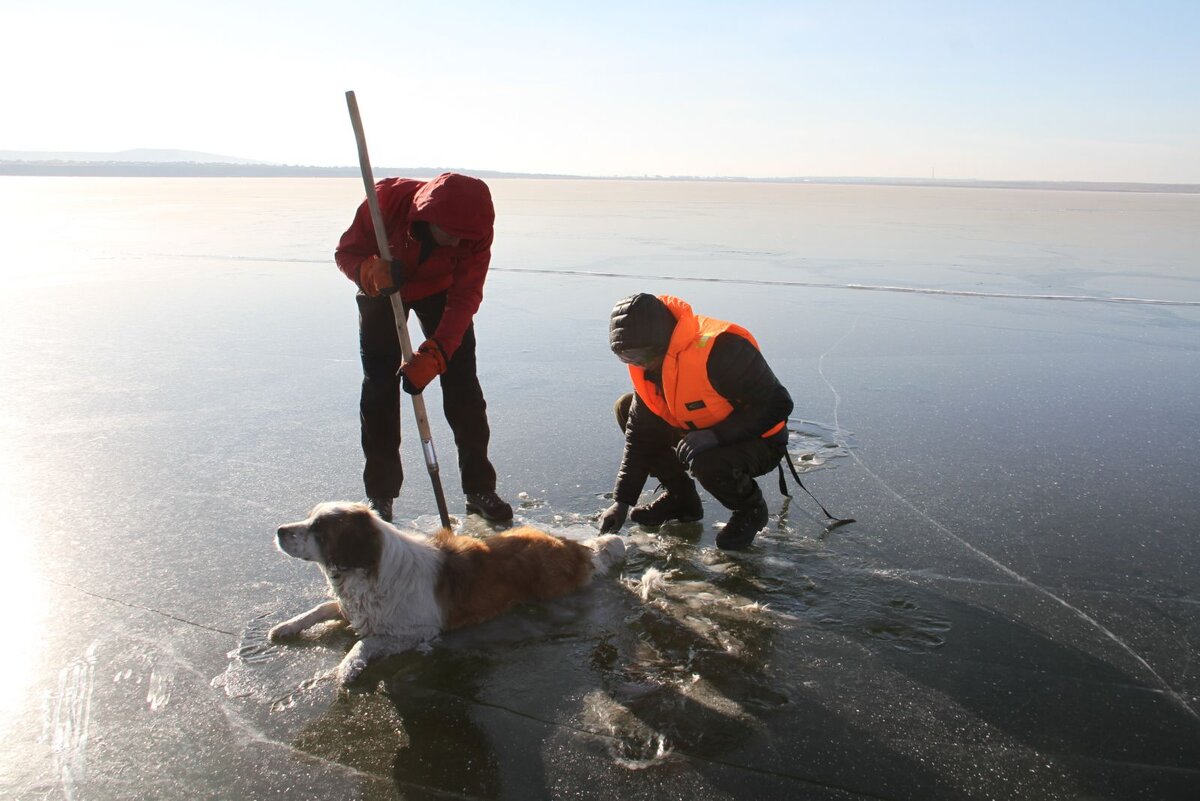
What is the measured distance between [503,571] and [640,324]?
1.28 metres

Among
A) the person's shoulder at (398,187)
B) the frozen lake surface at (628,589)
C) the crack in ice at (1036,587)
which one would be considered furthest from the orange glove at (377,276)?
the crack in ice at (1036,587)

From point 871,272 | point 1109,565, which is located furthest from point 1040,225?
point 1109,565

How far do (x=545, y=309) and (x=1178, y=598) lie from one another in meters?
7.62

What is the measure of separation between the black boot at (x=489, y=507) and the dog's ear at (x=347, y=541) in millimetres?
1238

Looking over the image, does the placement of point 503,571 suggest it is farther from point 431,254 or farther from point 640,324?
point 431,254

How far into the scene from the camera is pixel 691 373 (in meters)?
4.18

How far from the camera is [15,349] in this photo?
25.8 feet

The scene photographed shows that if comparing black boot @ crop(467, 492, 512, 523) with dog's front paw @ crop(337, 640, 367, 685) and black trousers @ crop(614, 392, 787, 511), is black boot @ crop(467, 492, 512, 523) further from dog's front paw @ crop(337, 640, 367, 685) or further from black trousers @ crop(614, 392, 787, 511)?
dog's front paw @ crop(337, 640, 367, 685)

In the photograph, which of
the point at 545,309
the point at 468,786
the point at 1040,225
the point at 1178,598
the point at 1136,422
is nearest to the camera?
the point at 468,786

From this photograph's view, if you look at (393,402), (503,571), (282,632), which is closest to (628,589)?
(503,571)

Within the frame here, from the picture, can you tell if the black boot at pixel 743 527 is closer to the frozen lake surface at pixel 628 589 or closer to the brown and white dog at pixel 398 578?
the frozen lake surface at pixel 628 589

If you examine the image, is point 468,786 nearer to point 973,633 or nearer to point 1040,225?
point 973,633

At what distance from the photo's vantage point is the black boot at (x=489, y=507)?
4582 mm

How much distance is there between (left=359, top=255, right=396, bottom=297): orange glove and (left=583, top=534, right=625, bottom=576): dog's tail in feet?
5.14
